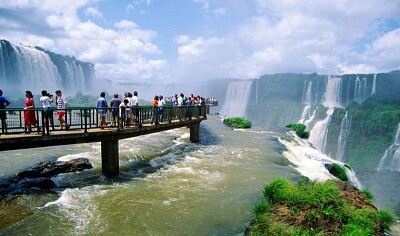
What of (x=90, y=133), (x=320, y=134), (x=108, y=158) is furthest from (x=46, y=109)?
(x=320, y=134)

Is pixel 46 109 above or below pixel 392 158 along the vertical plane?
above

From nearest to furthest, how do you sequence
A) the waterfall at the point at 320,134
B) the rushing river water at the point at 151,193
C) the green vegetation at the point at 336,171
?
the rushing river water at the point at 151,193 → the green vegetation at the point at 336,171 → the waterfall at the point at 320,134

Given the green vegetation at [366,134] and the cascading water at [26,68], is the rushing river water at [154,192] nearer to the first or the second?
the green vegetation at [366,134]

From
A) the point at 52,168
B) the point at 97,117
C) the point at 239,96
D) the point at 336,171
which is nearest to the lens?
the point at 97,117

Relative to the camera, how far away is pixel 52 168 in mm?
12336

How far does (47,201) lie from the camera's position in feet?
30.9

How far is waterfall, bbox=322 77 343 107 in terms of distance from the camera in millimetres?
80938

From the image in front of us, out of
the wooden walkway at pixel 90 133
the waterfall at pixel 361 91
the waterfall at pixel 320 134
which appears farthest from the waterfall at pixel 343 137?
the wooden walkway at pixel 90 133

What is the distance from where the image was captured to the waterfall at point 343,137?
5791cm

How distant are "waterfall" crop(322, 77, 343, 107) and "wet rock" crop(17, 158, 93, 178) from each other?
82.1 meters

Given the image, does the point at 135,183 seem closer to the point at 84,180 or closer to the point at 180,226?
the point at 84,180

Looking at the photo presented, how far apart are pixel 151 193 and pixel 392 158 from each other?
52629 mm

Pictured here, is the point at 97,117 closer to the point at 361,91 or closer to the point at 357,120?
the point at 357,120

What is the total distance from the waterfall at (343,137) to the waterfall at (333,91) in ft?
82.5
